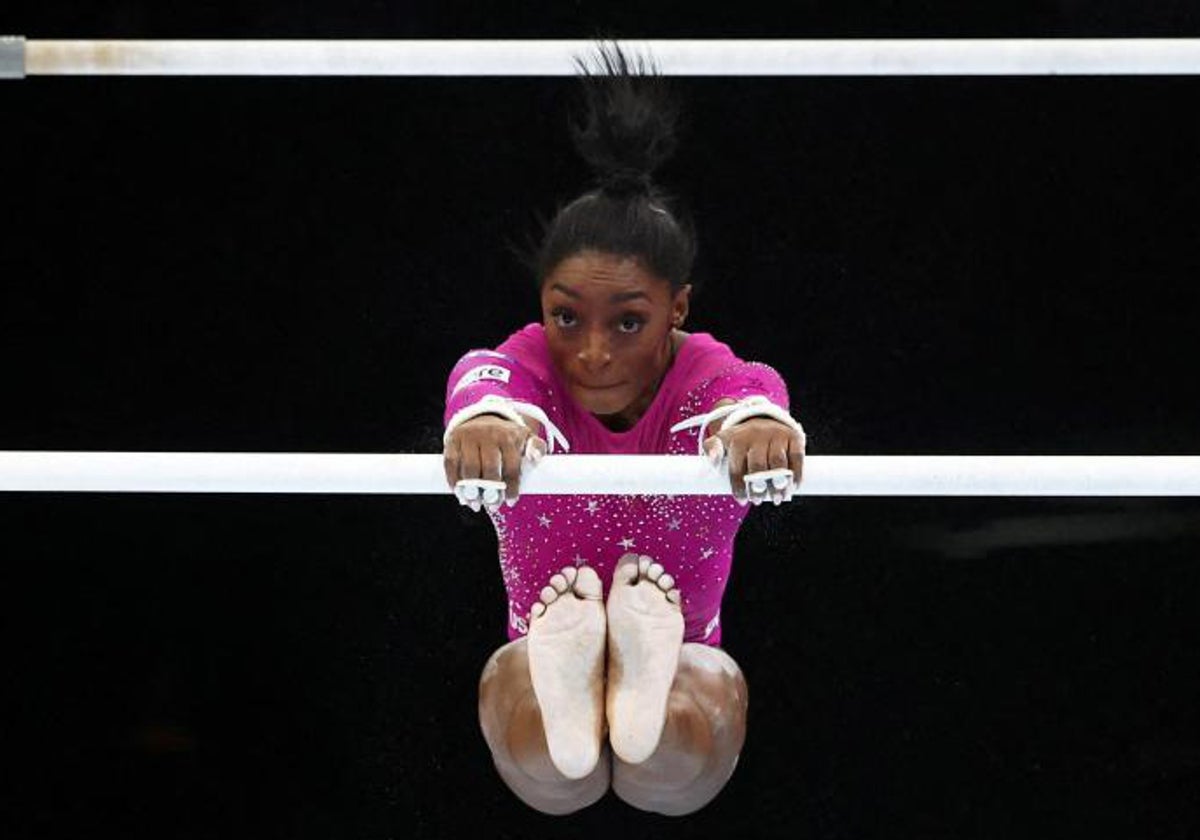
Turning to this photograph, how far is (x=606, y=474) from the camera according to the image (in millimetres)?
1252

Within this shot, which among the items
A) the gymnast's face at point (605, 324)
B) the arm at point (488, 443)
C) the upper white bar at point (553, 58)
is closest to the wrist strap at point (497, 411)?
the arm at point (488, 443)

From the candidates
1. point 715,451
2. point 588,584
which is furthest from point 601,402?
Answer: point 715,451

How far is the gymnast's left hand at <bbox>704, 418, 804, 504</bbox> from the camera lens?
50.1 inches

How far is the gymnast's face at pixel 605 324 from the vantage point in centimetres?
150

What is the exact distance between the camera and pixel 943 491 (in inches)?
49.8

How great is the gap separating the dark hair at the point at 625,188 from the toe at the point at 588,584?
261 millimetres

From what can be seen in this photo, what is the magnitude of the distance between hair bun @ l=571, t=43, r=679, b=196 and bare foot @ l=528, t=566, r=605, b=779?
1.20 feet

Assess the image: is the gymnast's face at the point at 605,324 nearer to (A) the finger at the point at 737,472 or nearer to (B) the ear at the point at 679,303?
(B) the ear at the point at 679,303

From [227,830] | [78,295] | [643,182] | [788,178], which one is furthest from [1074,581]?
[78,295]

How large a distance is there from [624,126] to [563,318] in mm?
176

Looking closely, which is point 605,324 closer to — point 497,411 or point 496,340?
point 497,411

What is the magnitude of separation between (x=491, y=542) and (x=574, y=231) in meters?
0.76

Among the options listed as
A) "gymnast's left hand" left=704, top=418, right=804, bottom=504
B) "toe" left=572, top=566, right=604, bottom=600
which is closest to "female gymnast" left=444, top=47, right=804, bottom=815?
"toe" left=572, top=566, right=604, bottom=600

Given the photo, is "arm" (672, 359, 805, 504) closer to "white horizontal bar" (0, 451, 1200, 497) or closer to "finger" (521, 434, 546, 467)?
"white horizontal bar" (0, 451, 1200, 497)
